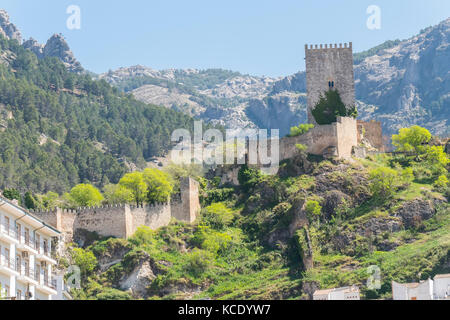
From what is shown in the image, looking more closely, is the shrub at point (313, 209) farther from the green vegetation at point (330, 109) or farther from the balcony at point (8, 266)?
the balcony at point (8, 266)

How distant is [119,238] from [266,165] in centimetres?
1618

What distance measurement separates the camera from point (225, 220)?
78.7 metres

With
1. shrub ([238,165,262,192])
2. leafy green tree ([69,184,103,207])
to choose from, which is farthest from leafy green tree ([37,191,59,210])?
shrub ([238,165,262,192])

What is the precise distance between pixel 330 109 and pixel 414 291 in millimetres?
36228

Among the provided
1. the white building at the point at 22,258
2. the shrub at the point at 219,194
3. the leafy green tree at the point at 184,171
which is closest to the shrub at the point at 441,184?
the shrub at the point at 219,194

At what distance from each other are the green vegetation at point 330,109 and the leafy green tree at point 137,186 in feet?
58.3

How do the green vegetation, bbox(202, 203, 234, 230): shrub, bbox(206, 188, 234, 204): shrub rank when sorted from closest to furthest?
1. bbox(202, 203, 234, 230): shrub
2. bbox(206, 188, 234, 204): shrub
3. the green vegetation

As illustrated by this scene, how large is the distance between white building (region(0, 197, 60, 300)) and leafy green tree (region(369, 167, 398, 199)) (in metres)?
33.2

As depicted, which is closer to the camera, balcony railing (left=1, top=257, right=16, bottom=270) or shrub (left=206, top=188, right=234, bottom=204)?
balcony railing (left=1, top=257, right=16, bottom=270)

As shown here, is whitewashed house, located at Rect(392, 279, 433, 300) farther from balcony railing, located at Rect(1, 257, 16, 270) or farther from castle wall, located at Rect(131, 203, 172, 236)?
castle wall, located at Rect(131, 203, 172, 236)

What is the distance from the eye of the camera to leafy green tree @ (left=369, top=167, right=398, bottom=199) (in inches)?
3093

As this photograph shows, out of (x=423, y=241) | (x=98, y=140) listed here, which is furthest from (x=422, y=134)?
(x=98, y=140)

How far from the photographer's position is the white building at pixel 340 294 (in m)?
61.1
